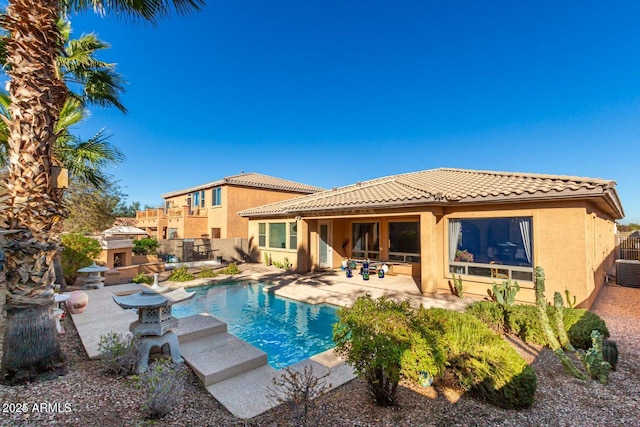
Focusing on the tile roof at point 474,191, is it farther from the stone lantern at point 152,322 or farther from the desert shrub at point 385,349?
the stone lantern at point 152,322

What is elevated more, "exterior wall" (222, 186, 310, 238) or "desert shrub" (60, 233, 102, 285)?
"exterior wall" (222, 186, 310, 238)

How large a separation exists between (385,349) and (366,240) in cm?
1457

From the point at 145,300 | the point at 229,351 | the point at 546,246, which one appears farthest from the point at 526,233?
the point at 145,300

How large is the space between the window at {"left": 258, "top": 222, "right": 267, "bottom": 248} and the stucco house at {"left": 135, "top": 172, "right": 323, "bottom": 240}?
4.58m

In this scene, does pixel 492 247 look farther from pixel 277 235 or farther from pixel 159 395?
pixel 277 235

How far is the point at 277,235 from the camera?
20.2 meters

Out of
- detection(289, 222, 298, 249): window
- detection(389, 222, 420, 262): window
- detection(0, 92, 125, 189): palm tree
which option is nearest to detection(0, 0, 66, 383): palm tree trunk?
detection(0, 92, 125, 189): palm tree

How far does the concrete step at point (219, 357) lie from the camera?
17.1ft

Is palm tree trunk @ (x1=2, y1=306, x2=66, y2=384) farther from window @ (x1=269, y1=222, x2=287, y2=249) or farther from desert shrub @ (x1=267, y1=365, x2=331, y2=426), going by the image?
window @ (x1=269, y1=222, x2=287, y2=249)

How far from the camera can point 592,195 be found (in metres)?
8.45

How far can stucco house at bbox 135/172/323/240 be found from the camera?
82.9 feet

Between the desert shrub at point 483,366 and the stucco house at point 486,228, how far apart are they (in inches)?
258

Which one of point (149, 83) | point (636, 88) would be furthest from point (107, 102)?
point (636, 88)

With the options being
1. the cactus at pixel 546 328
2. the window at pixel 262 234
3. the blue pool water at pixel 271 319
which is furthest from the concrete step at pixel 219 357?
the window at pixel 262 234
